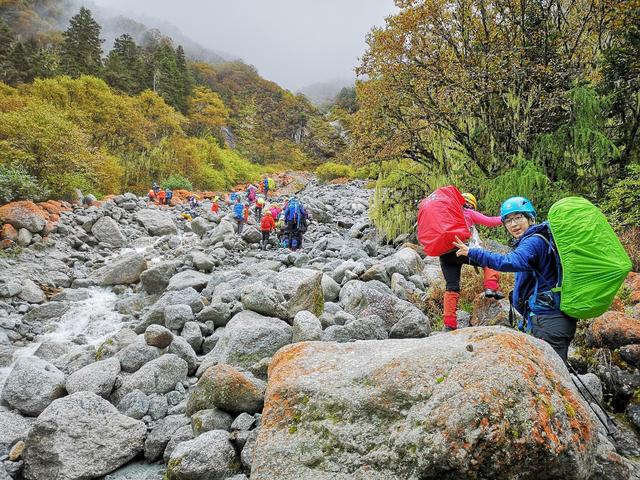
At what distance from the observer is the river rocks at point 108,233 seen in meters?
15.7

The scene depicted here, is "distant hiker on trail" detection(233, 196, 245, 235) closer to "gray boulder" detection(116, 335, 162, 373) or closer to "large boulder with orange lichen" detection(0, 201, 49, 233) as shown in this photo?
"large boulder with orange lichen" detection(0, 201, 49, 233)

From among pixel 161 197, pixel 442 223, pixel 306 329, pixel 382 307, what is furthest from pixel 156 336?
pixel 161 197

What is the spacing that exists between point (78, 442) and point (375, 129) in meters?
10.5

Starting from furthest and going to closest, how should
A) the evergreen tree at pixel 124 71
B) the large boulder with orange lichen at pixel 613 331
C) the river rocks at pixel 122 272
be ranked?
the evergreen tree at pixel 124 71 < the river rocks at pixel 122 272 < the large boulder with orange lichen at pixel 613 331

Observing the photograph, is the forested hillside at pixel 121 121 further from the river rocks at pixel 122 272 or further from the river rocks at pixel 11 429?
the river rocks at pixel 11 429

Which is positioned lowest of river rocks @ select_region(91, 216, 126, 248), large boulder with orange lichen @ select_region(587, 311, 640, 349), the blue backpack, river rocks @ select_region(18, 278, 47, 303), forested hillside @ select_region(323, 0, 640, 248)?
river rocks @ select_region(18, 278, 47, 303)

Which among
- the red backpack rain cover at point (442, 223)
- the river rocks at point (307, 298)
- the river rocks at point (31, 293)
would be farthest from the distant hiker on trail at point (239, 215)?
the red backpack rain cover at point (442, 223)

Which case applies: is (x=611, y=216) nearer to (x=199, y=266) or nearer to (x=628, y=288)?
(x=628, y=288)

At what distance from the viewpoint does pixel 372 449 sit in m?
2.34

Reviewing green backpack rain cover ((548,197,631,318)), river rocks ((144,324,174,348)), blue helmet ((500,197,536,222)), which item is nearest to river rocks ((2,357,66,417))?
river rocks ((144,324,174,348))

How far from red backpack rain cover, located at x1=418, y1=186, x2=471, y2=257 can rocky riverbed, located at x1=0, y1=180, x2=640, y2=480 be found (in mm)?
1058

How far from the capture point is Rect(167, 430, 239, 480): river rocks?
3.12 meters

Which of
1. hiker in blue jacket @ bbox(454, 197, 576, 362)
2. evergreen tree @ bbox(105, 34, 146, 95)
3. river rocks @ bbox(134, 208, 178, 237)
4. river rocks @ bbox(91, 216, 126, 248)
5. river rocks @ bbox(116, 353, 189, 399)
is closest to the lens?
hiker in blue jacket @ bbox(454, 197, 576, 362)

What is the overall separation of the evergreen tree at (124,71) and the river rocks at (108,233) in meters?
33.2
